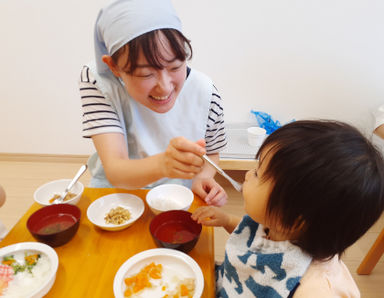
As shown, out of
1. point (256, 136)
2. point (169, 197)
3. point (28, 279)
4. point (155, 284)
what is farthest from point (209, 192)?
point (256, 136)

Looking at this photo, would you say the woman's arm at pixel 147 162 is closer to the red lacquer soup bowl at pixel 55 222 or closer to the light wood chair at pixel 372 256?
the red lacquer soup bowl at pixel 55 222

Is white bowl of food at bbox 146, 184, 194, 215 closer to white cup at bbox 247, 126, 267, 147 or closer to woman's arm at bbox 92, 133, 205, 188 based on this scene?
woman's arm at bbox 92, 133, 205, 188

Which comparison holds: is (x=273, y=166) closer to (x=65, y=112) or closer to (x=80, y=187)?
(x=80, y=187)

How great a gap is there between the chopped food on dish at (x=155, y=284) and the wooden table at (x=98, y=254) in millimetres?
44

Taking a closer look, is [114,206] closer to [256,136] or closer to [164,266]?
[164,266]

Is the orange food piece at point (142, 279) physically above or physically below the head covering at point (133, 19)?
below

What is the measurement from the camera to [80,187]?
1104mm

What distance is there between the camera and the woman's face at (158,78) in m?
Result: 0.82

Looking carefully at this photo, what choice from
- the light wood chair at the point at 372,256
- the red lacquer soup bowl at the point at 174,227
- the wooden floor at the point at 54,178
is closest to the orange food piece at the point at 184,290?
the red lacquer soup bowl at the point at 174,227

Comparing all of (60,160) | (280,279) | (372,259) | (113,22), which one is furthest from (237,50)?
(60,160)

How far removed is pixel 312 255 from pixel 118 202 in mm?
702

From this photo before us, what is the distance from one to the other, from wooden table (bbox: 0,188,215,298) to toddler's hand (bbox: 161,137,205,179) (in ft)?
0.80

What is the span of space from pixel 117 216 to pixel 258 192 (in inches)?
20.3

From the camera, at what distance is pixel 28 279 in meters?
0.75
